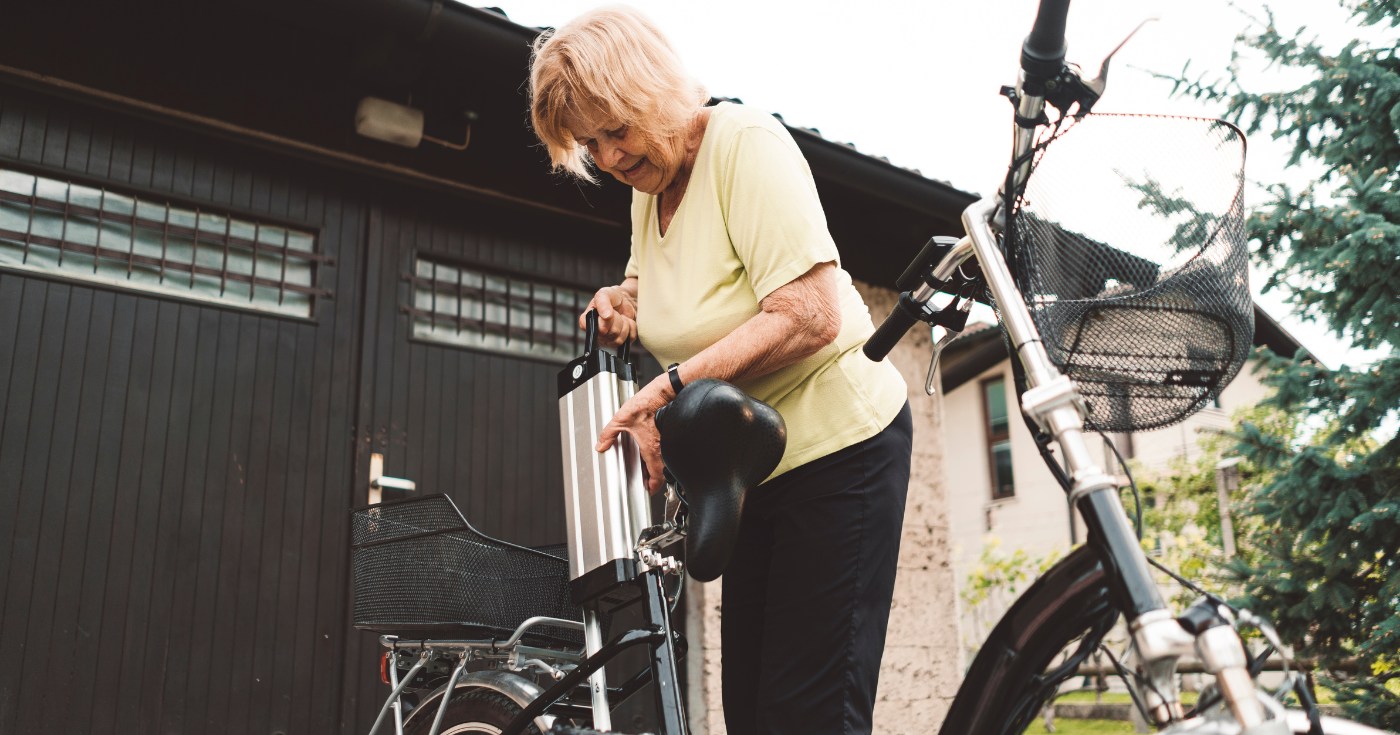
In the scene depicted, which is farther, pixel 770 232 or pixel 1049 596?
pixel 770 232

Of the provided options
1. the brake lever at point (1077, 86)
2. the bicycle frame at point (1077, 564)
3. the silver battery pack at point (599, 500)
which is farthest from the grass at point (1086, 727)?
the brake lever at point (1077, 86)

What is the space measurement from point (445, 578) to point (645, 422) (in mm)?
643

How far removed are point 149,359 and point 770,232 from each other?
3.10 meters

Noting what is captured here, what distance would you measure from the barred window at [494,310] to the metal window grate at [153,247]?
1.49ft

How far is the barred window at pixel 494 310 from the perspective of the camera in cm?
459

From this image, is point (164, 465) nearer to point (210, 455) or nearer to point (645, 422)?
point (210, 455)

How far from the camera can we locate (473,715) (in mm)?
2041

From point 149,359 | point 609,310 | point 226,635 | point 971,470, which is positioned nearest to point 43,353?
point 149,359

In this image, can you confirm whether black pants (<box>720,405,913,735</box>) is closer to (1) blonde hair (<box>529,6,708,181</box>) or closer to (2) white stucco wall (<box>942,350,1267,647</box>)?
(1) blonde hair (<box>529,6,708,181</box>)

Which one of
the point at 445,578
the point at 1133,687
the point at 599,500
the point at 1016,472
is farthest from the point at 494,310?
the point at 1016,472

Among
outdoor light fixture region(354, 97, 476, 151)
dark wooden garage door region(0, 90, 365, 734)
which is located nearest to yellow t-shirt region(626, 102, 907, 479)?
dark wooden garage door region(0, 90, 365, 734)

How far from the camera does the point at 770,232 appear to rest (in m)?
1.64

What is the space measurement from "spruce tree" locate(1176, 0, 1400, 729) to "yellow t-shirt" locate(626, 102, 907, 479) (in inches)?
161

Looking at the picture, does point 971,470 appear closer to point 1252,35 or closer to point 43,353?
point 1252,35
